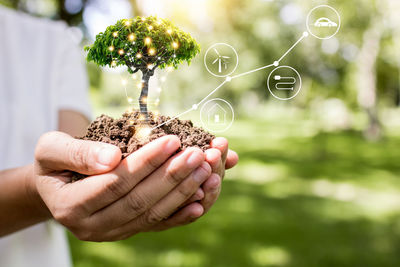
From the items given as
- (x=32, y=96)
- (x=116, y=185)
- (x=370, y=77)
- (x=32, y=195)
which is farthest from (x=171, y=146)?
(x=370, y=77)

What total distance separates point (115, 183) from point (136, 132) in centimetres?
28

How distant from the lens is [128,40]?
62.1 inches

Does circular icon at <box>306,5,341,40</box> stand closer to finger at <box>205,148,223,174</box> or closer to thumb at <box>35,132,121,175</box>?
finger at <box>205,148,223,174</box>

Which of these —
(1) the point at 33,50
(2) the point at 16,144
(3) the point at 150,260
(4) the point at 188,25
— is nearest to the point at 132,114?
(4) the point at 188,25

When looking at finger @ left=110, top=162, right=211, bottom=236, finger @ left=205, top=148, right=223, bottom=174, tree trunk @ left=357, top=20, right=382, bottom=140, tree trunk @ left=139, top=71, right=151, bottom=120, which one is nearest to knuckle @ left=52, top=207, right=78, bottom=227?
finger @ left=110, top=162, right=211, bottom=236

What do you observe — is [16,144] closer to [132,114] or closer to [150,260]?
[132,114]

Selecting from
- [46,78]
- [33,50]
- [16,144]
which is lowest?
[16,144]

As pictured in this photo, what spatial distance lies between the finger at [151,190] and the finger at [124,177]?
3 centimetres

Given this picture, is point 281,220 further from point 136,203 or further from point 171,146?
point 171,146

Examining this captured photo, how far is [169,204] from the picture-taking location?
1.68m

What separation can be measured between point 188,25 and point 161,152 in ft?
4.17

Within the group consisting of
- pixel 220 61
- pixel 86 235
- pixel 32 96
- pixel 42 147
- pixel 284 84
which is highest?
pixel 32 96

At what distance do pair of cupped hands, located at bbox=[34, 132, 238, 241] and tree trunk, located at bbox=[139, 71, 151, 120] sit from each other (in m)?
0.26

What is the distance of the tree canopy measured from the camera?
1575mm
